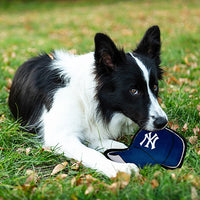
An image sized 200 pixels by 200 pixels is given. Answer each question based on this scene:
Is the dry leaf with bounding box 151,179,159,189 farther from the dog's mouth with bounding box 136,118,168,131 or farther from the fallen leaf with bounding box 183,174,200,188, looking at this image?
the dog's mouth with bounding box 136,118,168,131

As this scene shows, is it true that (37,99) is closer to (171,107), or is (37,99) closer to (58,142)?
(58,142)

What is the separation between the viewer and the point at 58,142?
2988mm

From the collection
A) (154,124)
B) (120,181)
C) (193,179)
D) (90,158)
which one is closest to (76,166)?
(90,158)

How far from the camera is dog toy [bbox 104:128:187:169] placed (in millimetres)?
2694

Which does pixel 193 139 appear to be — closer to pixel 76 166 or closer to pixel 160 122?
pixel 160 122

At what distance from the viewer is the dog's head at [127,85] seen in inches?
109

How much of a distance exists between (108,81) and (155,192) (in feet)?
4.11

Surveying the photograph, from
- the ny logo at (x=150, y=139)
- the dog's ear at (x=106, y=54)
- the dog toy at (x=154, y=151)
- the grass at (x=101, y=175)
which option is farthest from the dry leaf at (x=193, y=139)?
the dog's ear at (x=106, y=54)

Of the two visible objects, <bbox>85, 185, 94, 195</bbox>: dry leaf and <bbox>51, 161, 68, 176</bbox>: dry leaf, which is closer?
<bbox>85, 185, 94, 195</bbox>: dry leaf

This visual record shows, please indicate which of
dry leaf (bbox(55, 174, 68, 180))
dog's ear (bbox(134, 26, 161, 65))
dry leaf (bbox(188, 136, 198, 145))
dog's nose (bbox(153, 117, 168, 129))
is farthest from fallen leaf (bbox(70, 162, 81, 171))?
dog's ear (bbox(134, 26, 161, 65))

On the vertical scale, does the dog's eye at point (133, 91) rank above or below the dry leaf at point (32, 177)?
above

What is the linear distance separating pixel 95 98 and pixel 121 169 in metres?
0.89

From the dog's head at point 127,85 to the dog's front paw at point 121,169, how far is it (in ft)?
1.53

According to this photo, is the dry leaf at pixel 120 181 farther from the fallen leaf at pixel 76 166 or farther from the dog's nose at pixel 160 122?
the dog's nose at pixel 160 122
